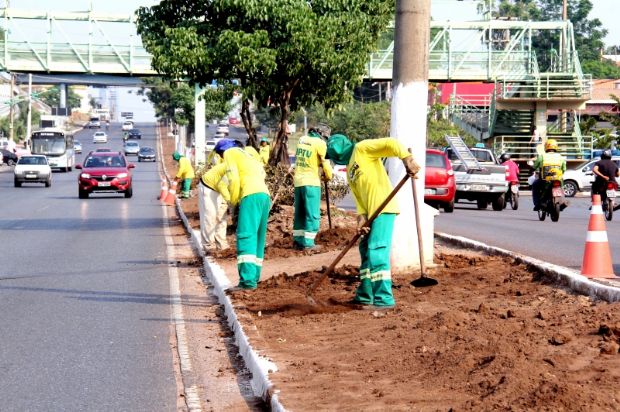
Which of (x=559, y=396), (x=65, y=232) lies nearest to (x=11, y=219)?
(x=65, y=232)

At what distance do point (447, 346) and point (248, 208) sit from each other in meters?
4.76

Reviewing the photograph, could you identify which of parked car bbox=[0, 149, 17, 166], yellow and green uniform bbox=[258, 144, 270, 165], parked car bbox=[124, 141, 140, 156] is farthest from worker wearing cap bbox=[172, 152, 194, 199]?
parked car bbox=[124, 141, 140, 156]

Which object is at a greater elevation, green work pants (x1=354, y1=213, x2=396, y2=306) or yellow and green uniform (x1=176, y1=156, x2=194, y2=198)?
green work pants (x1=354, y1=213, x2=396, y2=306)

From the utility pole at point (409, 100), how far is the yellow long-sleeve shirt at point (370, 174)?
204 centimetres

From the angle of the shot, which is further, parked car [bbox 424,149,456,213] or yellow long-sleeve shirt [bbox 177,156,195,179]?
yellow long-sleeve shirt [bbox 177,156,195,179]

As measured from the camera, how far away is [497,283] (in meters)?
11.7

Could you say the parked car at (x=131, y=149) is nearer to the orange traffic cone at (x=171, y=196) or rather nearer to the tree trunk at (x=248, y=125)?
the orange traffic cone at (x=171, y=196)

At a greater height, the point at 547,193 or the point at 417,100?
the point at 417,100

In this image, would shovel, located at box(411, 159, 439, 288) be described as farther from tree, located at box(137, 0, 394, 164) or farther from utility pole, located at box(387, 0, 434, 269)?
tree, located at box(137, 0, 394, 164)

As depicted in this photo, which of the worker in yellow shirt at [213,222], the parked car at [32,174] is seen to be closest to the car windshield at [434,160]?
the worker in yellow shirt at [213,222]

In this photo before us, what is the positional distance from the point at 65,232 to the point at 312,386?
16569 mm

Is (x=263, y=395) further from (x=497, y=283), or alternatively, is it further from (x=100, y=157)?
(x=100, y=157)

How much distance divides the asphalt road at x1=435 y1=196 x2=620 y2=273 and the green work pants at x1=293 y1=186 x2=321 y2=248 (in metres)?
2.95

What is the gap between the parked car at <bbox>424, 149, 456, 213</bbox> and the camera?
2872cm
